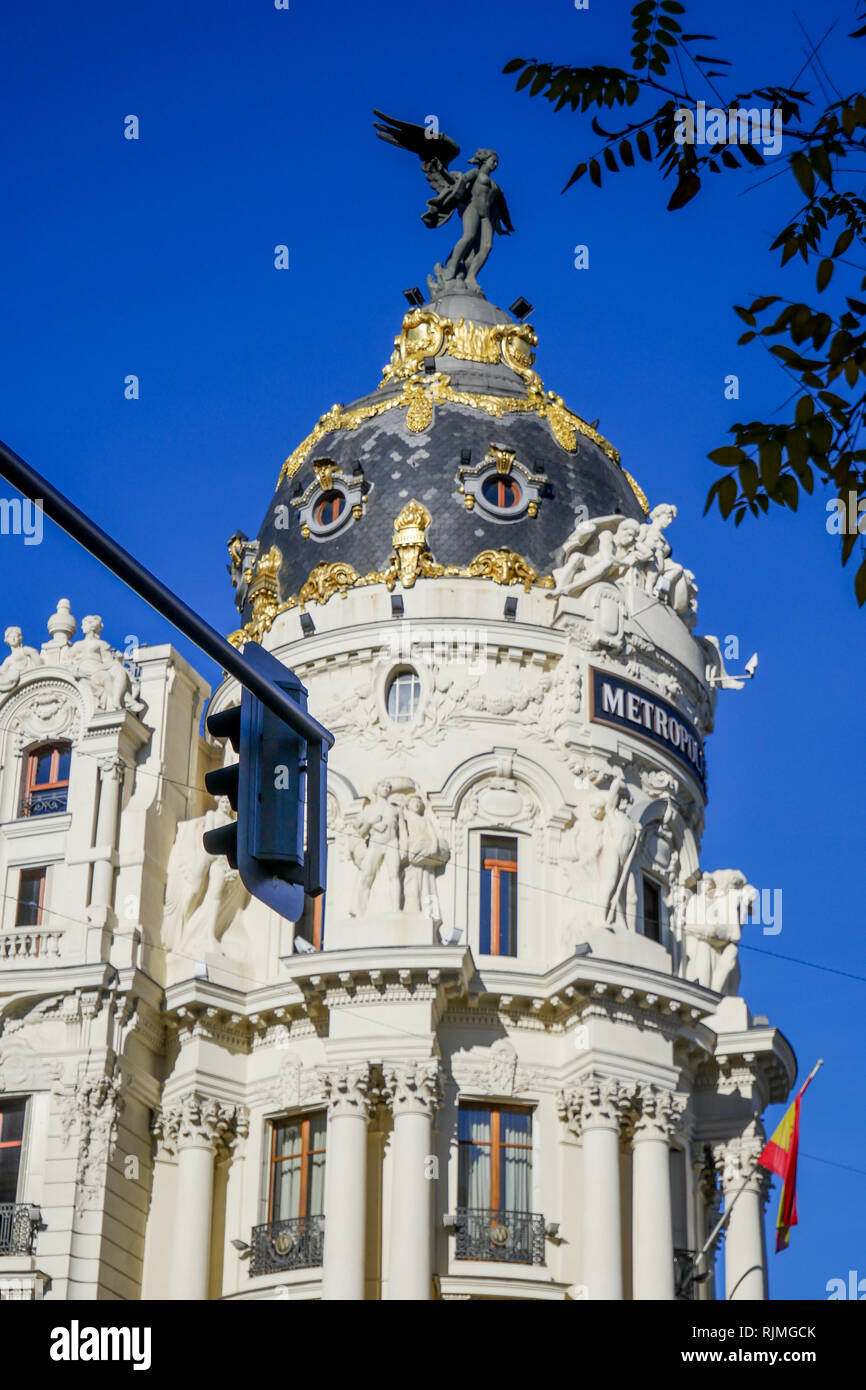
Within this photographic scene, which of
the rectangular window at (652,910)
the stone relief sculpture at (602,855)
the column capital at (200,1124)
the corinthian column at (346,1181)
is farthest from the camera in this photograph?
the rectangular window at (652,910)

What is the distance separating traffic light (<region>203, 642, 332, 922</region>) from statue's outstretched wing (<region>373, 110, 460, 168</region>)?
40.2m

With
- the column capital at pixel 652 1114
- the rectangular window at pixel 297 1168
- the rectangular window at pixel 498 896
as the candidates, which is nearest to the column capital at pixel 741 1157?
the column capital at pixel 652 1114

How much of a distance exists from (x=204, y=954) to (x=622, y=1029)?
8.05 m

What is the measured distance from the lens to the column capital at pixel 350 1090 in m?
39.8

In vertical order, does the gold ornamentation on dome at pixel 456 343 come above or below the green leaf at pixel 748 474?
above

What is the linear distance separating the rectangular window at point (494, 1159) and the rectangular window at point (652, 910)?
16.2 feet

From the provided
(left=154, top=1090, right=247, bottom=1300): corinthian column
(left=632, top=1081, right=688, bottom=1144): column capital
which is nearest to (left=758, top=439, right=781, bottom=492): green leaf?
(left=632, top=1081, right=688, bottom=1144): column capital

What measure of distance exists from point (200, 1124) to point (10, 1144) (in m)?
3.45

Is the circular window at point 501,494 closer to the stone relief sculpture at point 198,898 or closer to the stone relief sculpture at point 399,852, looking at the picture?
the stone relief sculpture at point 399,852

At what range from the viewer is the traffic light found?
48.2 ft

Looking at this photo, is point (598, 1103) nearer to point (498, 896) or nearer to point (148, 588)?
point (498, 896)

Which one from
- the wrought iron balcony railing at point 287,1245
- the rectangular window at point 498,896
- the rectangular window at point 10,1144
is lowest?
the wrought iron balcony railing at point 287,1245
